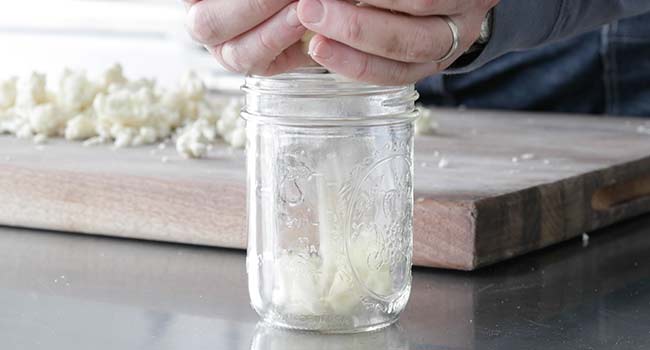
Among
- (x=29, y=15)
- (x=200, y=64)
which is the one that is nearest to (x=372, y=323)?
(x=200, y=64)

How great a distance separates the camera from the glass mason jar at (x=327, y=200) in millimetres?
787

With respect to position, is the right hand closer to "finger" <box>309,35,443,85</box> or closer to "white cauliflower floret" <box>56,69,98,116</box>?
"finger" <box>309,35,443,85</box>

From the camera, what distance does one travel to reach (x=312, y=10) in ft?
2.53

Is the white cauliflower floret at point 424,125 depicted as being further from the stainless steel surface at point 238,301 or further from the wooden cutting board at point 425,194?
the stainless steel surface at point 238,301

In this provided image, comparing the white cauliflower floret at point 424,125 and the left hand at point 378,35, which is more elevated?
the left hand at point 378,35

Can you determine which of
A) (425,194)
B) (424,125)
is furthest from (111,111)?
(425,194)

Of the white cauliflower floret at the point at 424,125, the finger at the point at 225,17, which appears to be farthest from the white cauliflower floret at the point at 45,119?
the finger at the point at 225,17

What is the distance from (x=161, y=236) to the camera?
1.11 metres

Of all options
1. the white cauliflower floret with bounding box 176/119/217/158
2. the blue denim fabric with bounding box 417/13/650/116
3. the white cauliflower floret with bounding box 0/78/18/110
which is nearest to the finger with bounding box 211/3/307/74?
the white cauliflower floret with bounding box 176/119/217/158

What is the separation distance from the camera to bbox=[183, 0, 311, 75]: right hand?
0.81 meters

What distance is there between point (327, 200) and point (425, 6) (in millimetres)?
155

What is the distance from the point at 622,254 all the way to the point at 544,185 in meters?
0.11

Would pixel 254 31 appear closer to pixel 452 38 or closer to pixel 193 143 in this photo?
pixel 452 38

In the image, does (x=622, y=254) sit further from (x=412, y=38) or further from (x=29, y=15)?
(x=29, y=15)
